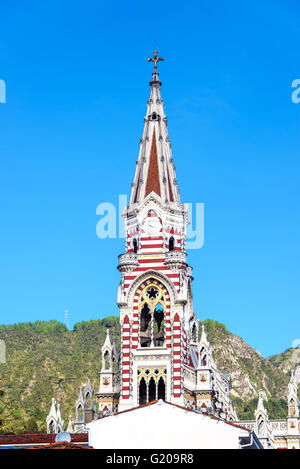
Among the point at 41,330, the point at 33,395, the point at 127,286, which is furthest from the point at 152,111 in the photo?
the point at 41,330

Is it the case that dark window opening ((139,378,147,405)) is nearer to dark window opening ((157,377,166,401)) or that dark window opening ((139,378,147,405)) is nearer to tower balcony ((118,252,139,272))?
dark window opening ((157,377,166,401))

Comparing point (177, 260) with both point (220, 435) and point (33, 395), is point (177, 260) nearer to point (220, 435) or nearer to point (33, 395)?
point (220, 435)

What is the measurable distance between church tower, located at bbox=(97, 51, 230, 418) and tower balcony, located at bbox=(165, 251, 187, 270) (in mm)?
66

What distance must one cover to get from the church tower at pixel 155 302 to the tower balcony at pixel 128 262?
5 cm

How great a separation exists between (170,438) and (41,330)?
120 metres

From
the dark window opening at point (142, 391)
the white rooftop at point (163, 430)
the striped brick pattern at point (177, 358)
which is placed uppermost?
the striped brick pattern at point (177, 358)

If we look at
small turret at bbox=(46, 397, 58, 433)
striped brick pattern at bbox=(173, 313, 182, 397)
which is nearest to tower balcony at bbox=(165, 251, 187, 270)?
striped brick pattern at bbox=(173, 313, 182, 397)

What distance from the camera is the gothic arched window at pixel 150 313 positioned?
2415 inches

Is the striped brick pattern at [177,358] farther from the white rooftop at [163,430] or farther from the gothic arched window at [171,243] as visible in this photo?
the white rooftop at [163,430]

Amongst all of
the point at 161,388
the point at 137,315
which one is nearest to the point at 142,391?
the point at 161,388

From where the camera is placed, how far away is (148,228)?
63.5 metres

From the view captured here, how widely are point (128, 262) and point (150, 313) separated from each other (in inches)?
146

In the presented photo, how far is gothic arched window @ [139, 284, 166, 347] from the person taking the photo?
201 feet

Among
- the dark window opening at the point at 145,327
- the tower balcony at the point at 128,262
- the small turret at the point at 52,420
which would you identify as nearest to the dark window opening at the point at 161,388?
the dark window opening at the point at 145,327
